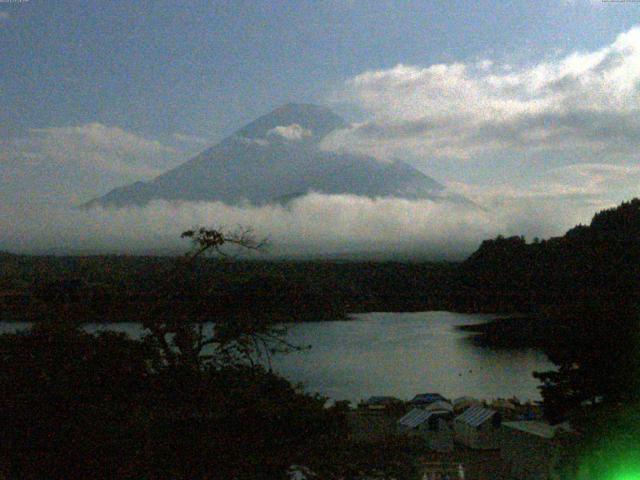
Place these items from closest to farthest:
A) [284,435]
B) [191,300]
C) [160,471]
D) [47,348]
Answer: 1. [160,471]
2. [284,435]
3. [47,348]
4. [191,300]

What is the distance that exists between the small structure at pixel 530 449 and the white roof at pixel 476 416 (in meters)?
2.87

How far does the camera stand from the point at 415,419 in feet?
32.8

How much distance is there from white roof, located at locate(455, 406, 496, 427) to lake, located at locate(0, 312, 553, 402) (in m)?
4.58

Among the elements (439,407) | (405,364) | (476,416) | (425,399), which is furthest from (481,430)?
(405,364)

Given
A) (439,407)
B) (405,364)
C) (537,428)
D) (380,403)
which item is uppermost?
(537,428)

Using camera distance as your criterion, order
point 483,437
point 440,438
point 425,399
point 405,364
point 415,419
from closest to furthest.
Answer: point 440,438
point 483,437
point 415,419
point 425,399
point 405,364

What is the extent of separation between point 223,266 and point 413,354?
2223 cm

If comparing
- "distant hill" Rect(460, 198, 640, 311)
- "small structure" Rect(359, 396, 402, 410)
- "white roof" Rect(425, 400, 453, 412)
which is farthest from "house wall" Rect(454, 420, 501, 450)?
"distant hill" Rect(460, 198, 640, 311)

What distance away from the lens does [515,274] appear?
124ft

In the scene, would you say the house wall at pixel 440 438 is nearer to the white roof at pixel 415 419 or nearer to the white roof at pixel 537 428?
the white roof at pixel 415 419

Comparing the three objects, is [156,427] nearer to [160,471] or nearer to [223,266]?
[160,471]

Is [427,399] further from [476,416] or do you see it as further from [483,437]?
[483,437]

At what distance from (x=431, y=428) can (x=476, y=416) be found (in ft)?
2.49

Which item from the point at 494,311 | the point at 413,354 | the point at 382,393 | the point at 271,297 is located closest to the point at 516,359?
the point at 413,354
